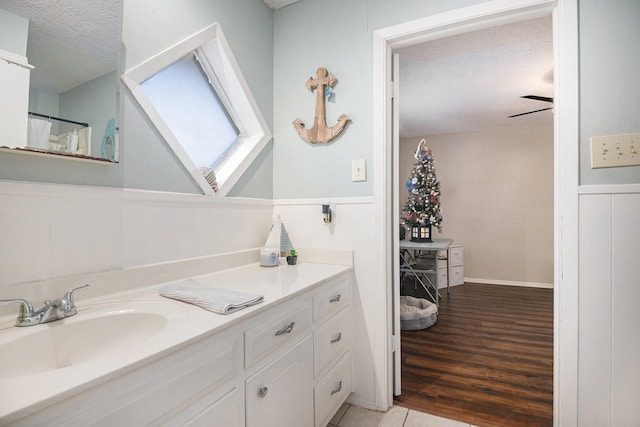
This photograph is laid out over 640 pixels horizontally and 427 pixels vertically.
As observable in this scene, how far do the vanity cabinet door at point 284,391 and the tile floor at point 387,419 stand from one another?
402 mm

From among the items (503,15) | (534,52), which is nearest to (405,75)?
(534,52)

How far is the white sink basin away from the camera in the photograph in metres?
0.78

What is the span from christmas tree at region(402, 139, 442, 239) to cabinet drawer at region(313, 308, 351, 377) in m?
2.65

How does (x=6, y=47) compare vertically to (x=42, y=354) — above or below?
above

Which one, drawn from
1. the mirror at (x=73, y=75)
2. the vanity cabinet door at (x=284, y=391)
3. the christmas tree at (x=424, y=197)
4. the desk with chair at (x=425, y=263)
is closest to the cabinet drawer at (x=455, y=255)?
the desk with chair at (x=425, y=263)

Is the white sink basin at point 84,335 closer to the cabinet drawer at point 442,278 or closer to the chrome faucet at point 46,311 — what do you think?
the chrome faucet at point 46,311

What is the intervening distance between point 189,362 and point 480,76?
3380 mm

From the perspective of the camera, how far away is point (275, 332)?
1100 mm

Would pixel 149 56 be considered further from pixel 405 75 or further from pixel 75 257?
pixel 405 75

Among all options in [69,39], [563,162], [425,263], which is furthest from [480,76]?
[69,39]

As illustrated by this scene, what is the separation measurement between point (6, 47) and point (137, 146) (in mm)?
450

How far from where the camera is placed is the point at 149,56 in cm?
131

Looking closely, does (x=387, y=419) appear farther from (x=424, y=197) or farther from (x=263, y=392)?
(x=424, y=197)

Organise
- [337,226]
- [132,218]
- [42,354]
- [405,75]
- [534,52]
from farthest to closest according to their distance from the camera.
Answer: [405,75]
[534,52]
[337,226]
[132,218]
[42,354]
